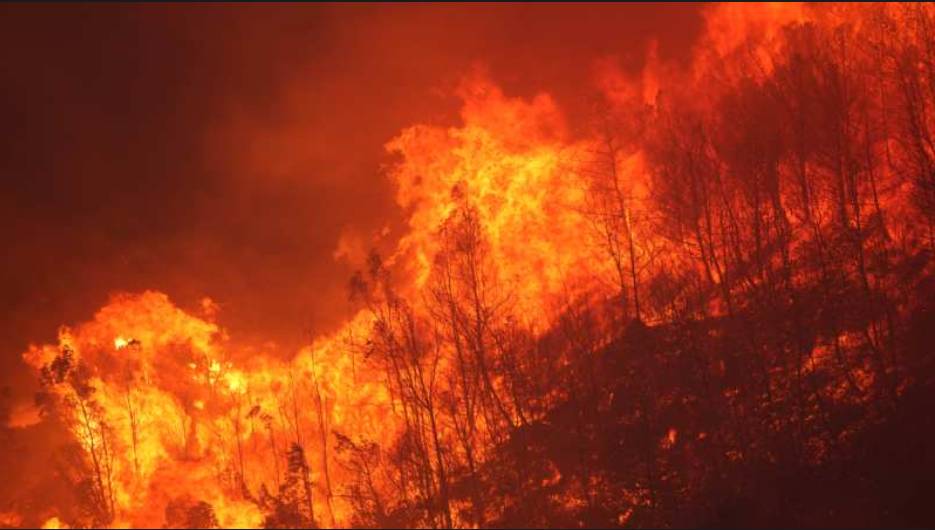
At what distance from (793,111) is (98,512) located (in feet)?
123

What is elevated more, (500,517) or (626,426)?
(626,426)

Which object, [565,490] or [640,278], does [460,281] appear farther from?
[565,490]

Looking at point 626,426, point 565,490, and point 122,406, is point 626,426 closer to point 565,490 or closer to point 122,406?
point 565,490

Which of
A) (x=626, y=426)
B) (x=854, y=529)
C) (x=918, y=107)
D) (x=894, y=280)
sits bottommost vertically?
(x=854, y=529)

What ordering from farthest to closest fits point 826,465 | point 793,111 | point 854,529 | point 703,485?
point 793,111 → point 703,485 → point 826,465 → point 854,529

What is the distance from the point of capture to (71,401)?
116ft

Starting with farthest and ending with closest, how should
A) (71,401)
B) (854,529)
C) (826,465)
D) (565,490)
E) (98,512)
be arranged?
1. (71,401)
2. (98,512)
3. (565,490)
4. (826,465)
5. (854,529)

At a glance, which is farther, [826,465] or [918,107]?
[918,107]

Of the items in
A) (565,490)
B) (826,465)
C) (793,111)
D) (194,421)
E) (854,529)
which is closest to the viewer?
(854,529)

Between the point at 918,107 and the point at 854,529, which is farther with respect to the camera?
the point at 918,107

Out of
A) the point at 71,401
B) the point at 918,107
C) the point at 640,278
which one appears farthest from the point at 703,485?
the point at 71,401

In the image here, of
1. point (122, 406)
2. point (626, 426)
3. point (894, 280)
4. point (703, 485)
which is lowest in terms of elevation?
point (703, 485)

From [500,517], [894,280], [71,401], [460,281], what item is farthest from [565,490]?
[71,401]

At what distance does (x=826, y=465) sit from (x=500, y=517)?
10132mm
